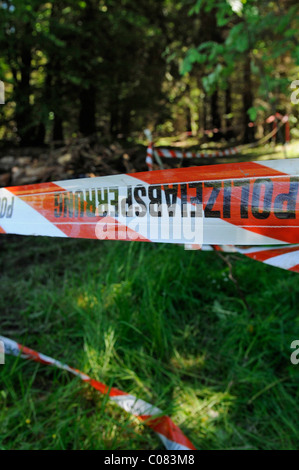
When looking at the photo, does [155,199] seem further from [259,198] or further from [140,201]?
[259,198]

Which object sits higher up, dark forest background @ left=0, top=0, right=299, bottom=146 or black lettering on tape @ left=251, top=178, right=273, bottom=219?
dark forest background @ left=0, top=0, right=299, bottom=146

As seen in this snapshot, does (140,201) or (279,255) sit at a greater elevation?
(140,201)

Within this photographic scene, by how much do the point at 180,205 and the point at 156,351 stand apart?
1.44m

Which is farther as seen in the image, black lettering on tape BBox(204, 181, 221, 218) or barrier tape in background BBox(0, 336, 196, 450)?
barrier tape in background BBox(0, 336, 196, 450)

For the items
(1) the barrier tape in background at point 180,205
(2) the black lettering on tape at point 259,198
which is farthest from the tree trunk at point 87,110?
(2) the black lettering on tape at point 259,198

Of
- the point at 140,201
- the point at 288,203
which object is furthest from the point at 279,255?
the point at 140,201

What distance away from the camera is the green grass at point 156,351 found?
6.68 ft

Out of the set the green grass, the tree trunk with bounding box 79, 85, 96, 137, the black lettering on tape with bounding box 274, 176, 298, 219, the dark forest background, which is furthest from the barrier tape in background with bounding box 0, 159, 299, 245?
the tree trunk with bounding box 79, 85, 96, 137

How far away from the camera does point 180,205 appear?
1.38 meters

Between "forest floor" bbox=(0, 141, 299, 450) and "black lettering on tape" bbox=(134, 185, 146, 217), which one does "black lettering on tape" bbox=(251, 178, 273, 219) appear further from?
"forest floor" bbox=(0, 141, 299, 450)

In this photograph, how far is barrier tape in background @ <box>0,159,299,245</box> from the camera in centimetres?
123

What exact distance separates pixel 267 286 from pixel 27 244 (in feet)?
10.1

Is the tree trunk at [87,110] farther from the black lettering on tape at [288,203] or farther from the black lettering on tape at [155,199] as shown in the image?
the black lettering on tape at [288,203]
